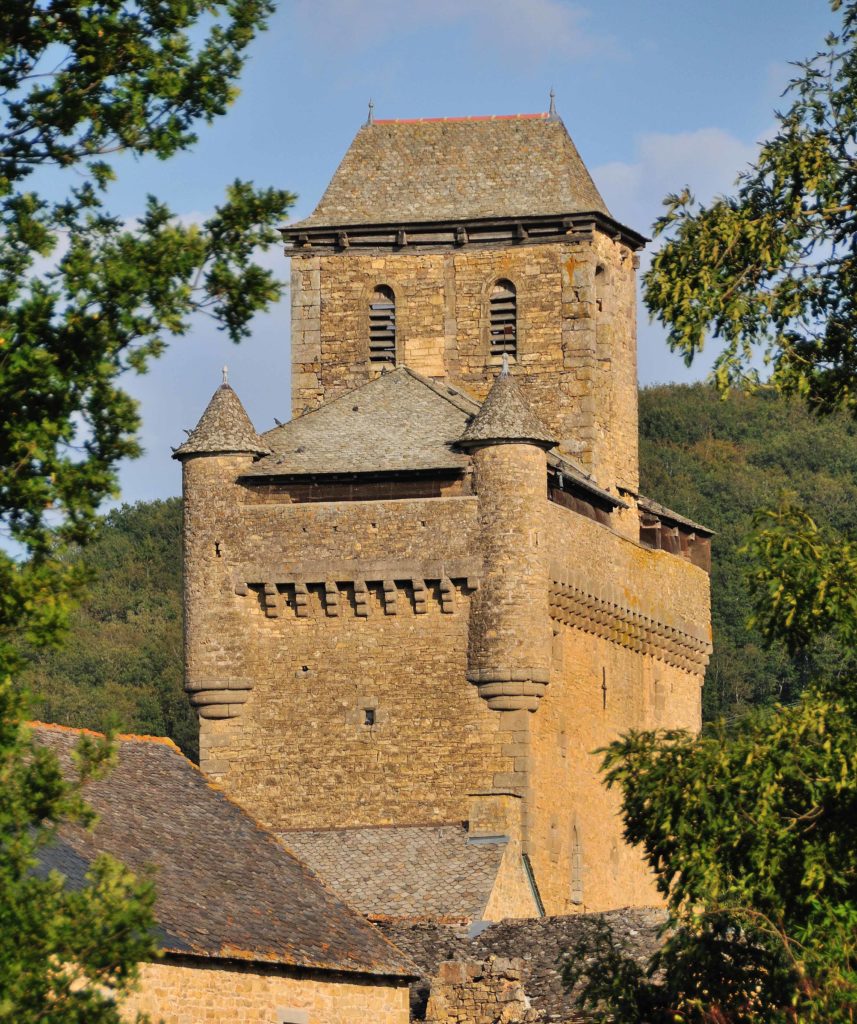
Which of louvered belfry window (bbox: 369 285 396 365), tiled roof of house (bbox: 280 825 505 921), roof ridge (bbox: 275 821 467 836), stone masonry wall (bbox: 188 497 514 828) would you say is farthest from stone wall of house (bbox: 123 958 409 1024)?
louvered belfry window (bbox: 369 285 396 365)

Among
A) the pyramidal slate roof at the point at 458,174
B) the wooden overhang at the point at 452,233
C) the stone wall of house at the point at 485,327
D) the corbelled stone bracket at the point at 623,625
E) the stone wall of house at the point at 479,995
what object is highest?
the pyramidal slate roof at the point at 458,174

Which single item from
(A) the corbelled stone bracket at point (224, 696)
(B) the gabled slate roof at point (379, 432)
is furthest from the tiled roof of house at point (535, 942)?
(B) the gabled slate roof at point (379, 432)

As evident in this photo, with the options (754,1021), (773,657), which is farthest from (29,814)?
(773,657)

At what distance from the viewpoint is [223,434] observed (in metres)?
38.0

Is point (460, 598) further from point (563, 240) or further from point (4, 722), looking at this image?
point (4, 722)

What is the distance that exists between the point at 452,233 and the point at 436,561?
21.7 ft

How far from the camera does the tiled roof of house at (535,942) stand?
30.5m

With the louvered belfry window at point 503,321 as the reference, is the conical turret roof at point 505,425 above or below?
below

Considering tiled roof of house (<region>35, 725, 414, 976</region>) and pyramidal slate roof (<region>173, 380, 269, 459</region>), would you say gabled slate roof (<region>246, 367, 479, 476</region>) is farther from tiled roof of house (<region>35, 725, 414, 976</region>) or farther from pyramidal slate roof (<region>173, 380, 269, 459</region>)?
tiled roof of house (<region>35, 725, 414, 976</region>)

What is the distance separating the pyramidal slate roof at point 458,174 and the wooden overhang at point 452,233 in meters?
0.10

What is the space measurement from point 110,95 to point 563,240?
2381 cm

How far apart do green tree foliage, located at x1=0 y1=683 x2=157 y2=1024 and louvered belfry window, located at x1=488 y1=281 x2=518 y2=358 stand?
24.7 metres

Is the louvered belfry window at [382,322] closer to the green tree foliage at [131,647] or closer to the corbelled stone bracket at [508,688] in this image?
the corbelled stone bracket at [508,688]

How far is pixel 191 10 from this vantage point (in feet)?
58.6
